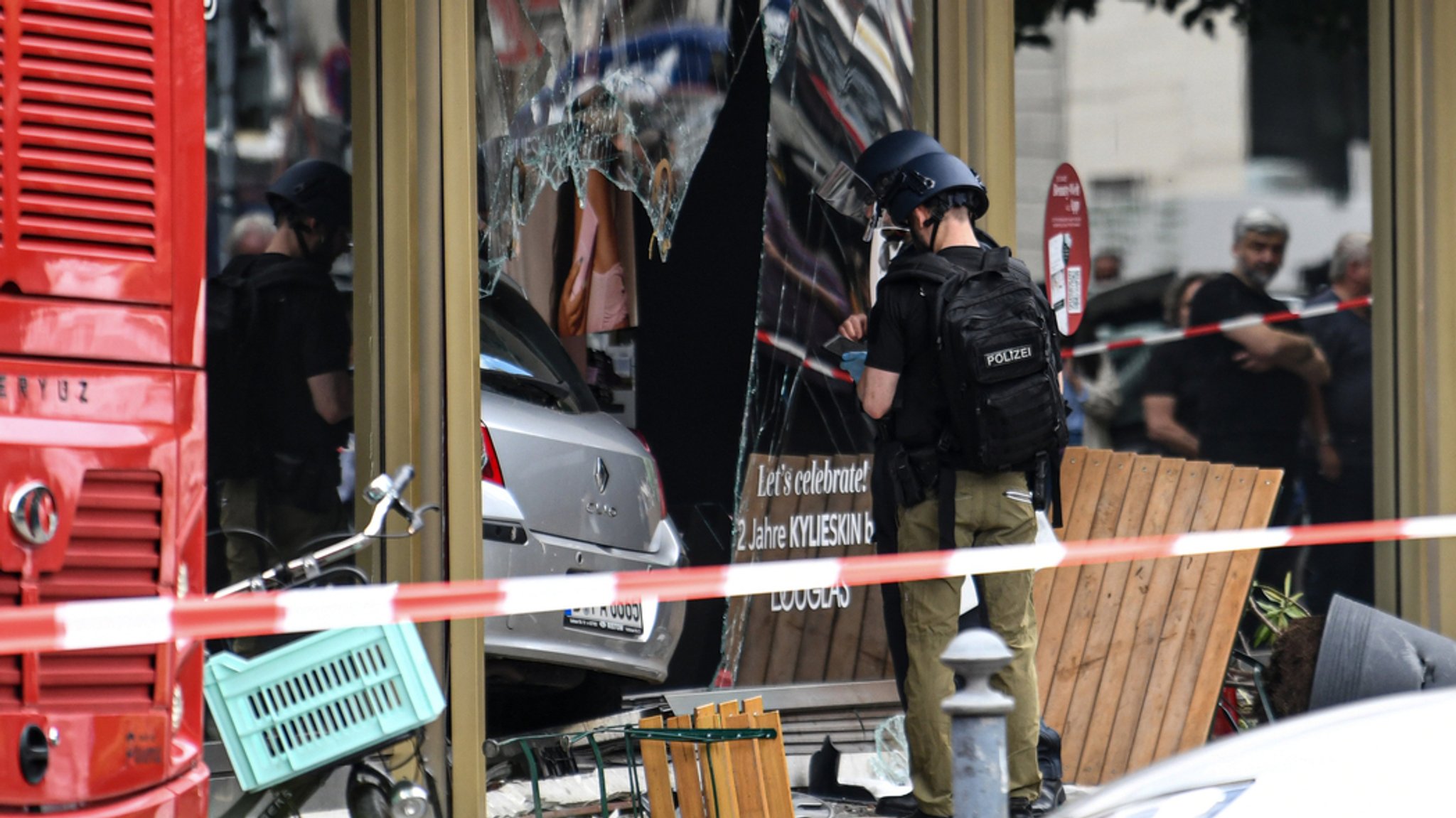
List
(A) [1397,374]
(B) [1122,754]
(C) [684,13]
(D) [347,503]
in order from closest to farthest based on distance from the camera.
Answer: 1. (D) [347,503]
2. (B) [1122,754]
3. (C) [684,13]
4. (A) [1397,374]

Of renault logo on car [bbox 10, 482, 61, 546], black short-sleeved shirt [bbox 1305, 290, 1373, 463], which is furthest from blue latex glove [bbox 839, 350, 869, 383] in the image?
black short-sleeved shirt [bbox 1305, 290, 1373, 463]

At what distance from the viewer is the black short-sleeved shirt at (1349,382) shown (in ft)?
25.5

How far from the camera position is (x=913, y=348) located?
5156 millimetres

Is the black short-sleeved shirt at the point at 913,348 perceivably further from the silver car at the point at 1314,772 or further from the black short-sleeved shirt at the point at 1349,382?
the black short-sleeved shirt at the point at 1349,382

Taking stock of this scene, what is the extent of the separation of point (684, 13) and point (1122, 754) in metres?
3.16

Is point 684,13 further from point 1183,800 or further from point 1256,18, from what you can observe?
point 1183,800

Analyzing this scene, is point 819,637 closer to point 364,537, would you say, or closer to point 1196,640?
point 1196,640

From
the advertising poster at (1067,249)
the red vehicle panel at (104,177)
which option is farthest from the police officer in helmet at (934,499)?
the red vehicle panel at (104,177)

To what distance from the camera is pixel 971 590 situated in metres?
5.32

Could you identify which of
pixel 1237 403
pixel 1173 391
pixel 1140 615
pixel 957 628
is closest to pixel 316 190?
pixel 957 628

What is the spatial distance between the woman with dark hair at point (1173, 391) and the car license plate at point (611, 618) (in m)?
2.92

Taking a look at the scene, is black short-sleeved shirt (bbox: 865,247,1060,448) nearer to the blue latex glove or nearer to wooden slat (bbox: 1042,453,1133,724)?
the blue latex glove

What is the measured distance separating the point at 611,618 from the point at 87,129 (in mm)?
3124

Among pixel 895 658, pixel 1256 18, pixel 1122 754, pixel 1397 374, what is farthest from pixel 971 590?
pixel 1256 18
